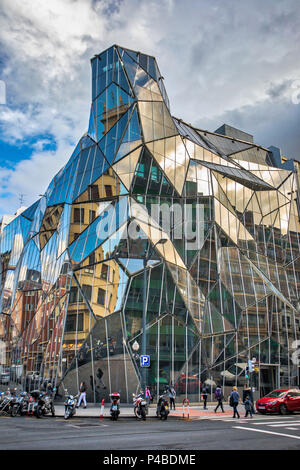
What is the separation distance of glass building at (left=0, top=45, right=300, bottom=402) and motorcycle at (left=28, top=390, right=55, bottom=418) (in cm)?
692

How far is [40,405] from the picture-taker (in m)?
19.2

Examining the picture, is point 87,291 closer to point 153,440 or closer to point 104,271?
point 104,271

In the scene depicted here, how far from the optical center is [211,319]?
31234 mm

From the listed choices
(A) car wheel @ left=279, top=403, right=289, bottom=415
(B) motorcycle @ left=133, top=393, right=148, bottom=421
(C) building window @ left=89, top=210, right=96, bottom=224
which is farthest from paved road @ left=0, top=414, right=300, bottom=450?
(C) building window @ left=89, top=210, right=96, bottom=224

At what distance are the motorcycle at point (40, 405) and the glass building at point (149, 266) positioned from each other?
6.92 meters

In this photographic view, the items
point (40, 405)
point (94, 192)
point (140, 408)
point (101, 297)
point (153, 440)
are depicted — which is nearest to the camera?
point (153, 440)

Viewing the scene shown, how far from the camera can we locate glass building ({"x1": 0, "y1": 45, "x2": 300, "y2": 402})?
28250 millimetres

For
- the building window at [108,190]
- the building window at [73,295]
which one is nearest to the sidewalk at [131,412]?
the building window at [73,295]

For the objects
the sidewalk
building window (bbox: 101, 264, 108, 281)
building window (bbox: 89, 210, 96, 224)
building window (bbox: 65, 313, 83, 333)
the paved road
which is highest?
building window (bbox: 89, 210, 96, 224)

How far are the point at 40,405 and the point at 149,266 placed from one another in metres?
13.1

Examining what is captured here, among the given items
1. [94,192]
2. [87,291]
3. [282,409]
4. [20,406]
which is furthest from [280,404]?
[94,192]

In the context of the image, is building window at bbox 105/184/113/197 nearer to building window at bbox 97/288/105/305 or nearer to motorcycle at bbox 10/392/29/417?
building window at bbox 97/288/105/305
